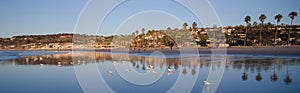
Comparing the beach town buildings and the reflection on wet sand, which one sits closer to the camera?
the reflection on wet sand

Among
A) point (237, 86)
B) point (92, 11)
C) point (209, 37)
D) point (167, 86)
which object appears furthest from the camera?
point (209, 37)

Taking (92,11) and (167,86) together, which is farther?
(92,11)

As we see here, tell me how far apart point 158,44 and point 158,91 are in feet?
235

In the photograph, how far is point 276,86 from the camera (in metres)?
10.8

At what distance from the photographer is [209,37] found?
240 feet

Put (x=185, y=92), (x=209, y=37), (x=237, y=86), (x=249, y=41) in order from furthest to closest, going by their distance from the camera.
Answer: (x=209, y=37) → (x=249, y=41) → (x=237, y=86) → (x=185, y=92)

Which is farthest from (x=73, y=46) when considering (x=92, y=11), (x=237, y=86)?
(x=237, y=86)

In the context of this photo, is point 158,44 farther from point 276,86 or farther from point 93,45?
point 276,86

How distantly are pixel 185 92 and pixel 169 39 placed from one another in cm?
6464

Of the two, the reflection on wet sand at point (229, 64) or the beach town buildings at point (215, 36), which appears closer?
the reflection on wet sand at point (229, 64)

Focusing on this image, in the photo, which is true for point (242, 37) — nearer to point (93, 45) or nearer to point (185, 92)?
point (185, 92)

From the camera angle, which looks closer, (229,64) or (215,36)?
(229,64)

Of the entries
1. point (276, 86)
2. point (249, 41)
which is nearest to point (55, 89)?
point (276, 86)

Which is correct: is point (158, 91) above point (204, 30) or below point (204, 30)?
below
